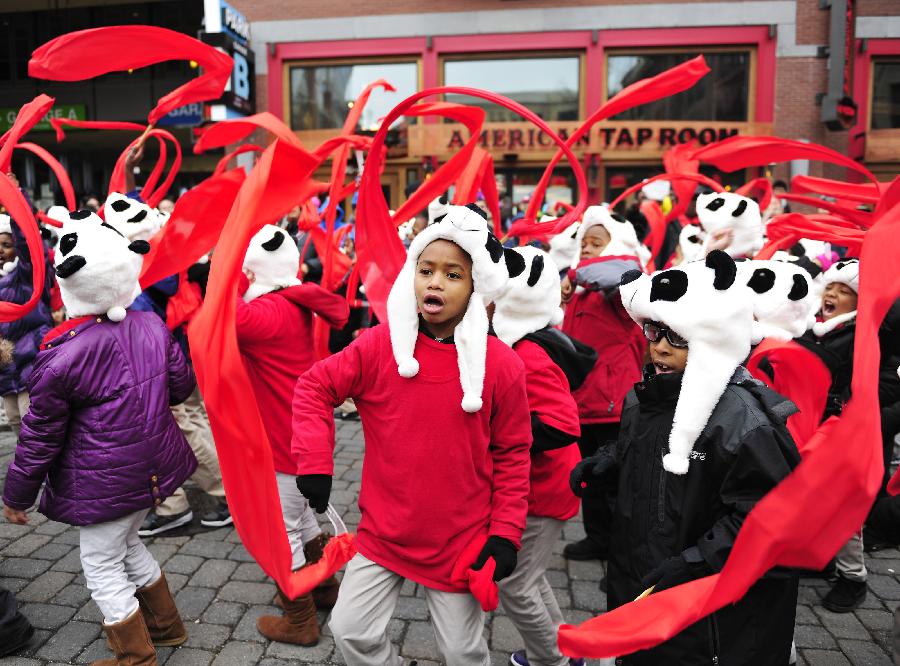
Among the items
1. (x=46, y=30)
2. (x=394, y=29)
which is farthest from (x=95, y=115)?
(x=394, y=29)

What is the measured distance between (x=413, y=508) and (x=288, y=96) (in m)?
14.7

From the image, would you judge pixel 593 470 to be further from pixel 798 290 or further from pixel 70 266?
pixel 70 266

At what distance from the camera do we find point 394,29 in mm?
14844

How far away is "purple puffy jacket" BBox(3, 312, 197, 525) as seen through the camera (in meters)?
2.76

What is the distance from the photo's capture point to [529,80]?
14.8 meters

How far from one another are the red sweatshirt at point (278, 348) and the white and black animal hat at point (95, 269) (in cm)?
48

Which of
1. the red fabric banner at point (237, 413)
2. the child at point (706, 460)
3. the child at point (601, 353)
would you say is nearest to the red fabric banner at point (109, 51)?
the red fabric banner at point (237, 413)

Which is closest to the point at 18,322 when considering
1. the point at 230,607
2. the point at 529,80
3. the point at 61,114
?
the point at 230,607

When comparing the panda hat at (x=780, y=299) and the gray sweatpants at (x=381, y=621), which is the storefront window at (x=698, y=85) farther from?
the gray sweatpants at (x=381, y=621)

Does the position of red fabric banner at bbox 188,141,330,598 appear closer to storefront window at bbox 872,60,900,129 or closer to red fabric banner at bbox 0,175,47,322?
red fabric banner at bbox 0,175,47,322

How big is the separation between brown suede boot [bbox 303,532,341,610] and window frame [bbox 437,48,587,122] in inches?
488

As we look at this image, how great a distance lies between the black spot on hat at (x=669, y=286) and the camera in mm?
2115

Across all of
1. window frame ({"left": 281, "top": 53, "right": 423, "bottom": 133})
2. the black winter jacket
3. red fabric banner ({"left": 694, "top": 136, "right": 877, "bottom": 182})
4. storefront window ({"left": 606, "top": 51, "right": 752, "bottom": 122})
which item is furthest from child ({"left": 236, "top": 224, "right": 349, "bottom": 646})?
storefront window ({"left": 606, "top": 51, "right": 752, "bottom": 122})

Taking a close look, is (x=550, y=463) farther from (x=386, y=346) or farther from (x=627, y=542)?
(x=386, y=346)
